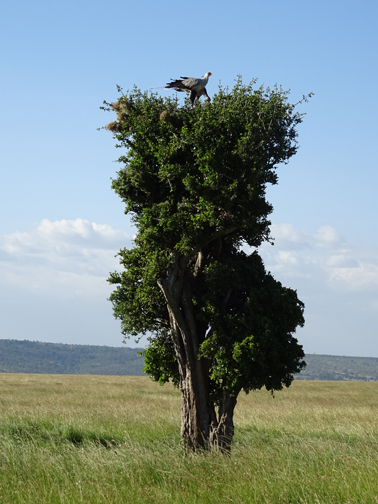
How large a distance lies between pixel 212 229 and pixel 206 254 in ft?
4.66

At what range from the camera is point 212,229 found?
686 inches

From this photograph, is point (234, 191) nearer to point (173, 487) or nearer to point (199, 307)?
point (199, 307)

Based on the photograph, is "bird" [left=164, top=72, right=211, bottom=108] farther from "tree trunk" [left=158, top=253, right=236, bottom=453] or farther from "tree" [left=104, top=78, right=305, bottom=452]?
"tree trunk" [left=158, top=253, right=236, bottom=453]

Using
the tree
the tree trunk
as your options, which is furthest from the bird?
the tree trunk

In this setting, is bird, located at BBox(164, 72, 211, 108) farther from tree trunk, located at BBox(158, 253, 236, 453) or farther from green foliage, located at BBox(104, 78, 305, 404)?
tree trunk, located at BBox(158, 253, 236, 453)

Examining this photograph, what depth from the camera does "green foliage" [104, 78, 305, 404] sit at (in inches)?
639

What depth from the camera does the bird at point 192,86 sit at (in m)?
17.4

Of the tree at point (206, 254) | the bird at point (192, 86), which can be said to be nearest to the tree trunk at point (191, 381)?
the tree at point (206, 254)

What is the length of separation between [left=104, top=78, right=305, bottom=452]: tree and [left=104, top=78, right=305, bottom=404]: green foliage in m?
0.03

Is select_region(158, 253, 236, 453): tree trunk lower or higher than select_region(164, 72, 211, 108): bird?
lower

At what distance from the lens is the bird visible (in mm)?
17422

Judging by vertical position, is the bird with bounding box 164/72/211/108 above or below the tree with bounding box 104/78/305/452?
above

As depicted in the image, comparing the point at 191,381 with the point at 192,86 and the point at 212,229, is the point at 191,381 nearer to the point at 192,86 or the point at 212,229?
the point at 212,229

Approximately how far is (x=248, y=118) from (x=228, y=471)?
989 centimetres
